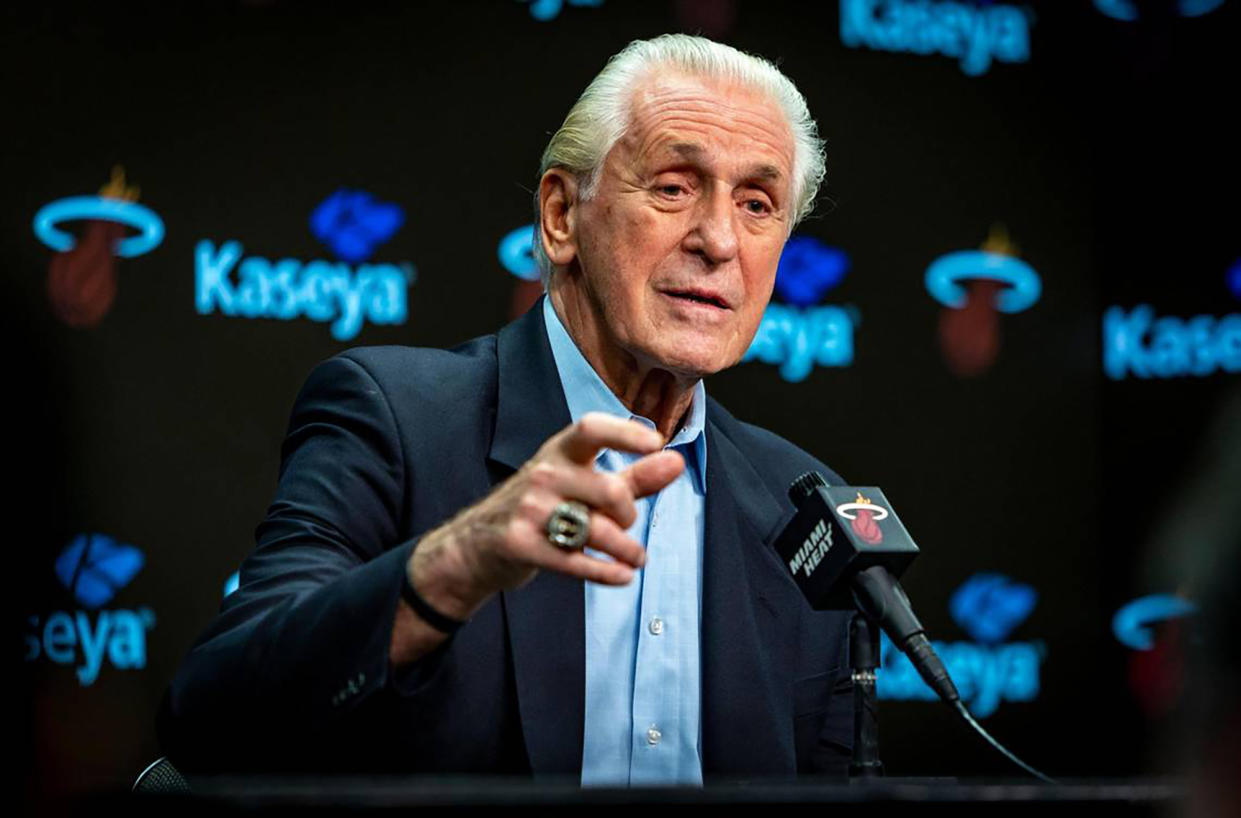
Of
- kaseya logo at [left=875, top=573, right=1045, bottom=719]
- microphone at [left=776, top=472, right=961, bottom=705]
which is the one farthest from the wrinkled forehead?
kaseya logo at [left=875, top=573, right=1045, bottom=719]

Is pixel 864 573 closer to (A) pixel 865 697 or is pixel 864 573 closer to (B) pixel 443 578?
(A) pixel 865 697

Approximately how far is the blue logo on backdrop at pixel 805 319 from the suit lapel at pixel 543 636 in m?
1.52

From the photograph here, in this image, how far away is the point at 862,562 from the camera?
1.62 meters

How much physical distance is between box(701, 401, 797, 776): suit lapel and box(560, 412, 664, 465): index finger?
31.4 inches

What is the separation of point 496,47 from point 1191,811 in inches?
119

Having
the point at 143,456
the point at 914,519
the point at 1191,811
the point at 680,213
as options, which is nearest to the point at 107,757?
the point at 143,456

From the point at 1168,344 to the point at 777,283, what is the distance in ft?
3.81

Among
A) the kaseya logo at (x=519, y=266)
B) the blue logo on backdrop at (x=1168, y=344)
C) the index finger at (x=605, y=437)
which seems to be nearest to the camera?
the index finger at (x=605, y=437)

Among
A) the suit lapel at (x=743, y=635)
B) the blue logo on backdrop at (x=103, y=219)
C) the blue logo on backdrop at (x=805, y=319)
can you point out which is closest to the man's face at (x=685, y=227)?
the suit lapel at (x=743, y=635)

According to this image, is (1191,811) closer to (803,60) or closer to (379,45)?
(379,45)

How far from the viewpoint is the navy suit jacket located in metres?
1.58

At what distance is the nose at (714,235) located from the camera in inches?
86.4

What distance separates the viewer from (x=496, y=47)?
11.2ft

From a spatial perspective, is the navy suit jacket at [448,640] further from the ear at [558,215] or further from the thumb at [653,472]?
the thumb at [653,472]
